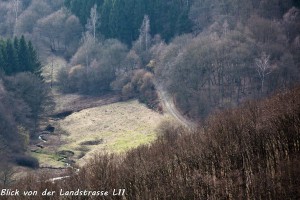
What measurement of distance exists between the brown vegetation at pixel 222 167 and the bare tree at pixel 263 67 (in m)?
28.4

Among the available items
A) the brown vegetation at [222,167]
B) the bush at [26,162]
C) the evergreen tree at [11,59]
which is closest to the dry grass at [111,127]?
the bush at [26,162]

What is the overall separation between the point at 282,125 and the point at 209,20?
60275 mm

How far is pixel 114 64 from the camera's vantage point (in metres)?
77.9

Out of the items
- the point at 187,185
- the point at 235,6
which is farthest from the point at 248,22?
the point at 187,185

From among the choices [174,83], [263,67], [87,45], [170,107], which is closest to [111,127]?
[170,107]

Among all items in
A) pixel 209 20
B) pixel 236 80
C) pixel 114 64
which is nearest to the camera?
pixel 236 80

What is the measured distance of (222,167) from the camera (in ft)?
78.6

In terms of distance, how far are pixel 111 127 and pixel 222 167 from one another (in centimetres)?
4031

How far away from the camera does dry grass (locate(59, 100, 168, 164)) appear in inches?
2221

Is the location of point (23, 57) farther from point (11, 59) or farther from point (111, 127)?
point (111, 127)

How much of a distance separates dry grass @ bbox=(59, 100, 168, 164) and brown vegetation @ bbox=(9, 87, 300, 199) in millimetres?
24511

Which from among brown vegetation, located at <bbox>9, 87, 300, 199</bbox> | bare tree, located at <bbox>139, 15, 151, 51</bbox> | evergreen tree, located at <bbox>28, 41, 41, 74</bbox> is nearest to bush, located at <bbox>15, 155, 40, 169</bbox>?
brown vegetation, located at <bbox>9, 87, 300, 199</bbox>

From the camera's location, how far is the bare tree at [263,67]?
199ft

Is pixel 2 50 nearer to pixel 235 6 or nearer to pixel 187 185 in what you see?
pixel 235 6
